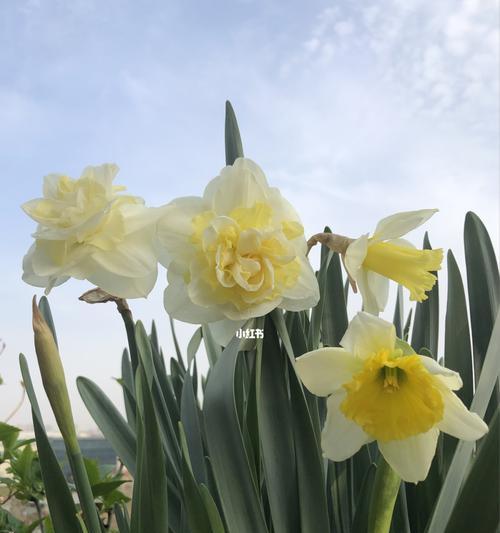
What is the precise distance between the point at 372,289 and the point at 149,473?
11.8 inches

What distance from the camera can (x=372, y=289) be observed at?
0.58 metres

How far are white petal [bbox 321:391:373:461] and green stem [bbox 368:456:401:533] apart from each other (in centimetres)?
8

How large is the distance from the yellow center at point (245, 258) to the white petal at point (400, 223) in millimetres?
110

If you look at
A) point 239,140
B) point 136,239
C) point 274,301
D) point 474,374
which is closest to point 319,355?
point 274,301

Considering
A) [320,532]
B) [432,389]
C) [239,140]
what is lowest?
[320,532]

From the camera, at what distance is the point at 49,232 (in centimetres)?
A: 50

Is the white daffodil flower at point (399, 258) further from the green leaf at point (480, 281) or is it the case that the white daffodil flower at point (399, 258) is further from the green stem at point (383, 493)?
the green leaf at point (480, 281)

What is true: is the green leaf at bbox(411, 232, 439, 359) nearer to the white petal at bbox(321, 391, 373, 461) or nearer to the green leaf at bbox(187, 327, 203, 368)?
the green leaf at bbox(187, 327, 203, 368)

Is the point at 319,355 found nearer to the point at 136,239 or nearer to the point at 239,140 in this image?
the point at 136,239

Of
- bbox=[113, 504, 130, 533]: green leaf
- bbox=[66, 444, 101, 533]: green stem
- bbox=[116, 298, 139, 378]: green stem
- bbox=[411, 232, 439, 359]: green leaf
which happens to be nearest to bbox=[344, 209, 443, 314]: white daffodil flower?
bbox=[116, 298, 139, 378]: green stem

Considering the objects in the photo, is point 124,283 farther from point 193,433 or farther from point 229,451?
point 193,433

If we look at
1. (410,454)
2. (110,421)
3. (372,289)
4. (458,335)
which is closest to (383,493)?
(410,454)

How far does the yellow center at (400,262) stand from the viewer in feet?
1.81

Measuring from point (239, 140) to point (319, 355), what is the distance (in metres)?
0.41
